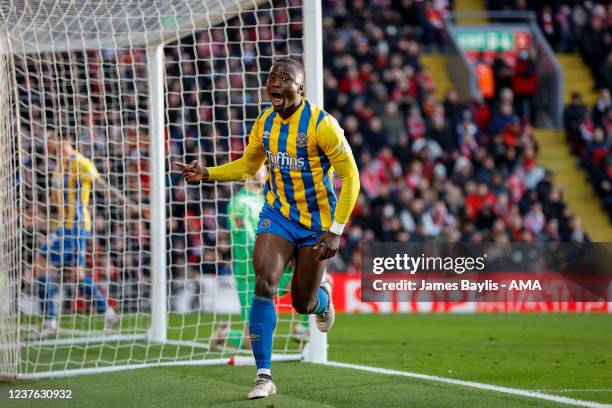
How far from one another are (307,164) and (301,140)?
0.17 m

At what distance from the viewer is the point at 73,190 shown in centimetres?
1023

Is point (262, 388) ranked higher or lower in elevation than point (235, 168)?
lower

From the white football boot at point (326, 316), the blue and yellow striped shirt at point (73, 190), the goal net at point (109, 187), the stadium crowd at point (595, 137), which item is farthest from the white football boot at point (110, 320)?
the stadium crowd at point (595, 137)

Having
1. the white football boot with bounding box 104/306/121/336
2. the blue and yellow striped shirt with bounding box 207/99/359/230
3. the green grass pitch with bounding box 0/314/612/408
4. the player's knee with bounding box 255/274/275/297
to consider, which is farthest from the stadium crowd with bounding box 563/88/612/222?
the player's knee with bounding box 255/274/275/297

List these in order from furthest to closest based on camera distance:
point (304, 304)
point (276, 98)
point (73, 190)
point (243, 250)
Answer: point (73, 190) < point (243, 250) < point (304, 304) < point (276, 98)

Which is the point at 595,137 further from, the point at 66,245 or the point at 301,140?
the point at 301,140

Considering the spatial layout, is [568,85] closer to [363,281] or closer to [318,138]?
[363,281]

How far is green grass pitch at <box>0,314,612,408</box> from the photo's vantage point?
237 inches

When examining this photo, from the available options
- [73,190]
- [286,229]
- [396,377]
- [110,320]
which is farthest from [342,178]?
[110,320]

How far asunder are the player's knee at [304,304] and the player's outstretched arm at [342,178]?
0.40 metres

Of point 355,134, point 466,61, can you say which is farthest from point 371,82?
point 466,61

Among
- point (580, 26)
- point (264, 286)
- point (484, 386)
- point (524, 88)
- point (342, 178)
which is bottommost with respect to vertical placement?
point (484, 386)

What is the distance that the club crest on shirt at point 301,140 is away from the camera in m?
6.31

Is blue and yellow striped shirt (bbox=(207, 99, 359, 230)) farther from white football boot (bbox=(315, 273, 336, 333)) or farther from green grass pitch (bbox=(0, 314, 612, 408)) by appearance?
green grass pitch (bbox=(0, 314, 612, 408))
